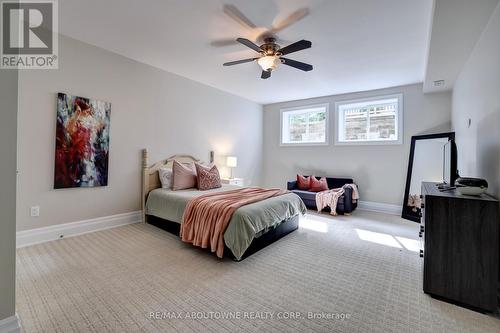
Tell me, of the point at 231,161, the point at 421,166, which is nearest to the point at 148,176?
the point at 231,161

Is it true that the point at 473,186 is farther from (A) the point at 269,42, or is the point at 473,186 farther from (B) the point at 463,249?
(A) the point at 269,42

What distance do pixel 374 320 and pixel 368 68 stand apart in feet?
12.5

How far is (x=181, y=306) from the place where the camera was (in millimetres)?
1833

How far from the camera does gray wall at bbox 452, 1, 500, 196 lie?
208 cm

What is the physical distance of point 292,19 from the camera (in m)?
2.64

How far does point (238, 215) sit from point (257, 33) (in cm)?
228

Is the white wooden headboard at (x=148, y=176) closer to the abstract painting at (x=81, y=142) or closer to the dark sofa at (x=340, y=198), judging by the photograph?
the abstract painting at (x=81, y=142)

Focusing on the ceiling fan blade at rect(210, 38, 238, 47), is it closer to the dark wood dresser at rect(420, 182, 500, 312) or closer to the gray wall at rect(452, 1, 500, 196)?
the gray wall at rect(452, 1, 500, 196)

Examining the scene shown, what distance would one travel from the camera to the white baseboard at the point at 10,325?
4.40 ft

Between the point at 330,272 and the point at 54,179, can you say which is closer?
the point at 330,272

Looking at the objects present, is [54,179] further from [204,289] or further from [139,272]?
[204,289]

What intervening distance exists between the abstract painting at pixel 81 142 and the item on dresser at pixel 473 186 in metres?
4.37

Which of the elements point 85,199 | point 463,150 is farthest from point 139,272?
point 463,150

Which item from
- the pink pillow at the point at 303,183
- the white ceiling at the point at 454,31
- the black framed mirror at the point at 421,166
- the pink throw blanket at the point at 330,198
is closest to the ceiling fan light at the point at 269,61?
the white ceiling at the point at 454,31
